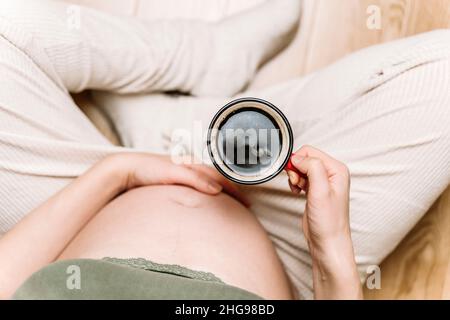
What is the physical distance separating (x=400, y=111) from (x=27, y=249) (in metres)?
0.61

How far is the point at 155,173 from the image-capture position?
0.86 m

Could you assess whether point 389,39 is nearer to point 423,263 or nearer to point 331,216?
point 423,263

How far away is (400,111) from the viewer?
0.80 metres

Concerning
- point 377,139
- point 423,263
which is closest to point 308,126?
point 377,139

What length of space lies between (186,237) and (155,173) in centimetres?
16

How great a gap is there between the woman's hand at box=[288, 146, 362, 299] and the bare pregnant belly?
0.40ft

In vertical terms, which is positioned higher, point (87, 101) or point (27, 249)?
point (87, 101)

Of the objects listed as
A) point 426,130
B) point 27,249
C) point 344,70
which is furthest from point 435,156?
point 27,249

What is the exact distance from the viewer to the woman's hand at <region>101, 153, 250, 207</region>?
0.85 metres

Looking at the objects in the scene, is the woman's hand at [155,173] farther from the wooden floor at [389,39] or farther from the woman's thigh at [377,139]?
the wooden floor at [389,39]

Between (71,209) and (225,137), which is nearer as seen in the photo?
(225,137)
